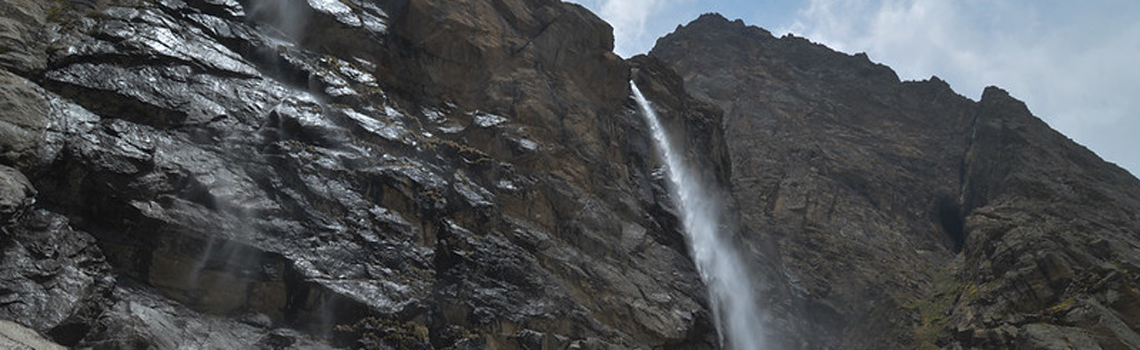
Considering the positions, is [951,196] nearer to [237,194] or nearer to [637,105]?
[637,105]

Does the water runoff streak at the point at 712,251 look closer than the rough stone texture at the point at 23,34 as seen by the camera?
No

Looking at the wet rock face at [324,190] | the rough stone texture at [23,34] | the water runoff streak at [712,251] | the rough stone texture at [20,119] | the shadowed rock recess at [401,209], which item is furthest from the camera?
the water runoff streak at [712,251]

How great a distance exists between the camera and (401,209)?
56.6ft

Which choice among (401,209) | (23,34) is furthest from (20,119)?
(401,209)

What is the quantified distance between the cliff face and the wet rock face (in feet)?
47.4

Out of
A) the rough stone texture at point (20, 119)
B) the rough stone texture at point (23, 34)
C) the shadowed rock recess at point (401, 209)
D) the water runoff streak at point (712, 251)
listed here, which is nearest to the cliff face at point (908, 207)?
the shadowed rock recess at point (401, 209)

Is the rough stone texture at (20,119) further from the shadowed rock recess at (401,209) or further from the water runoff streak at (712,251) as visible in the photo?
the water runoff streak at (712,251)

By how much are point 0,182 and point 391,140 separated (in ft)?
28.9

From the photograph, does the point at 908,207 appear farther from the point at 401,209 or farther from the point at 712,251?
the point at 401,209

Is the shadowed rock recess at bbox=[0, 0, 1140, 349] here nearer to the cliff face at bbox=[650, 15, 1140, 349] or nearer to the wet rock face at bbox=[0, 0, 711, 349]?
the wet rock face at bbox=[0, 0, 711, 349]

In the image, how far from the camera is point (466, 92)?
2267cm

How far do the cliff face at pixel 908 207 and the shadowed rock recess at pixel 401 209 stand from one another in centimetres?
23

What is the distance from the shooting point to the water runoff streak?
2720 cm

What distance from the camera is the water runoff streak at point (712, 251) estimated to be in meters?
27.2
